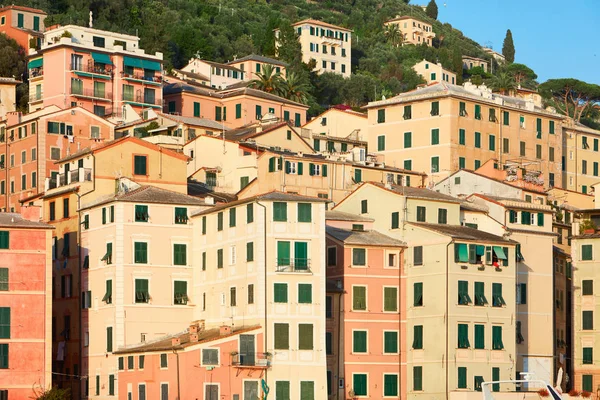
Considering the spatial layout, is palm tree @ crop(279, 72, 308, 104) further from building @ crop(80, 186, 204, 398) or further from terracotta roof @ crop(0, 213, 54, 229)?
terracotta roof @ crop(0, 213, 54, 229)

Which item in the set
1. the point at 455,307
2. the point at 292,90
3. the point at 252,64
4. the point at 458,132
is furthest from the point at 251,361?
the point at 252,64

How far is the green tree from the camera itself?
16975 centimetres

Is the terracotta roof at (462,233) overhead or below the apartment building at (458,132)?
below

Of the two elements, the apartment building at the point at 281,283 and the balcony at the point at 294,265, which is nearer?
the apartment building at the point at 281,283

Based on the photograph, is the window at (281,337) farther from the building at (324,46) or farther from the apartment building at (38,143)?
the building at (324,46)

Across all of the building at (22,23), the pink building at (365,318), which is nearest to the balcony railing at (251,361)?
the pink building at (365,318)

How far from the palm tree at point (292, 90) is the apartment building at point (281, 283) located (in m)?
62.9

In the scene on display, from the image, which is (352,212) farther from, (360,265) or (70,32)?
(70,32)

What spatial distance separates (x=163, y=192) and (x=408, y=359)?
60.4 feet

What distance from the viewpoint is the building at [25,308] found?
80000 mm

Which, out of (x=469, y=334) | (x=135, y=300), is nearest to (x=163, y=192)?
(x=135, y=300)

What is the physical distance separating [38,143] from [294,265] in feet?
120

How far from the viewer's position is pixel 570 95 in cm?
17550

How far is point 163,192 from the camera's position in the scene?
8719 cm
